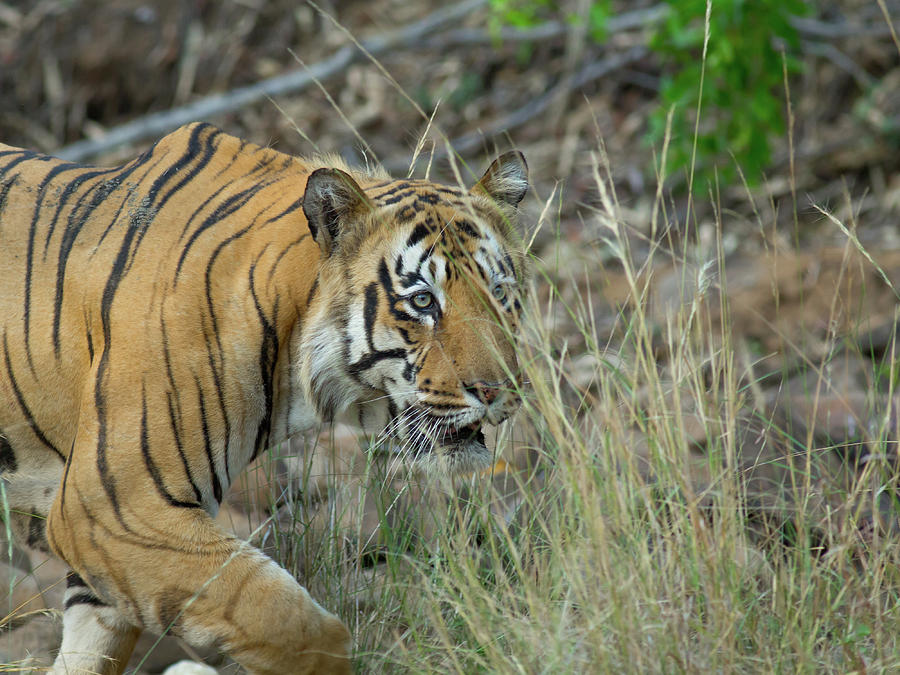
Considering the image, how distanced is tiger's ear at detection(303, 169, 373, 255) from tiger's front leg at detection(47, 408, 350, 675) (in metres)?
0.62

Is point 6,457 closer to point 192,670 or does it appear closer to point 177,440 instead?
point 177,440

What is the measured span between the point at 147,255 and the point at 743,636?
1.60 m

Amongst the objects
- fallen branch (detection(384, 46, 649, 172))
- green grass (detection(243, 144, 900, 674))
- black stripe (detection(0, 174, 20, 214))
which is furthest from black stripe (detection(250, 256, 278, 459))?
fallen branch (detection(384, 46, 649, 172))

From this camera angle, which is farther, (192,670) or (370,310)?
(370,310)

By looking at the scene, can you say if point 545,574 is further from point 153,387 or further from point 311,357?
point 153,387

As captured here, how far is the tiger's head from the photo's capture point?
8.20 feet

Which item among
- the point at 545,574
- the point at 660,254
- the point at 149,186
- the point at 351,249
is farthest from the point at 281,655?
the point at 660,254

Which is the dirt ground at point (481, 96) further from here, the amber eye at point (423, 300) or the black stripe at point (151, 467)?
the black stripe at point (151, 467)

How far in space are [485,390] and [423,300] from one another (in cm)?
27

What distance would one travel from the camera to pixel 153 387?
94.5 inches

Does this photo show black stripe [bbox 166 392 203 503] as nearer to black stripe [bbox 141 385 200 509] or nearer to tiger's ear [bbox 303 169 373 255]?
black stripe [bbox 141 385 200 509]

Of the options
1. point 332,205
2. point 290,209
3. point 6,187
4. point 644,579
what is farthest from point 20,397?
point 644,579

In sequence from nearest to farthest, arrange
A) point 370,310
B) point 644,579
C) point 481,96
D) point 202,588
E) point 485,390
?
point 644,579 → point 202,588 → point 485,390 → point 370,310 → point 481,96

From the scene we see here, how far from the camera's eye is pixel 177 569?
2361 mm
